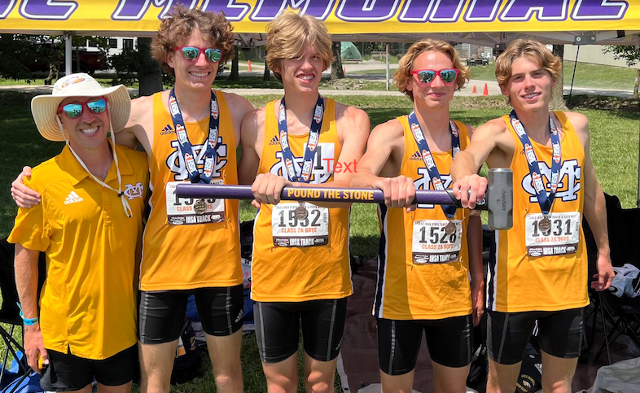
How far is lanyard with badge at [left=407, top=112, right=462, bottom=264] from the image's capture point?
2967mm

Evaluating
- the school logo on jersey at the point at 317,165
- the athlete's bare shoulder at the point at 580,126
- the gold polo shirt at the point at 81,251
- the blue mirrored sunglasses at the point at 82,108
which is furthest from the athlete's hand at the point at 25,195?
the athlete's bare shoulder at the point at 580,126

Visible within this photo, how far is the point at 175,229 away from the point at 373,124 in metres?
Result: 12.6

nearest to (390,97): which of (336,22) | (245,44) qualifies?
(245,44)

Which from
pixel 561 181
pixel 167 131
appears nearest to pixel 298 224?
pixel 167 131

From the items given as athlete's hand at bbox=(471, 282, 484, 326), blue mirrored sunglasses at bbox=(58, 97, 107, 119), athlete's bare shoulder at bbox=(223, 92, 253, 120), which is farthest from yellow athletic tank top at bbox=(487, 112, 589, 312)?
blue mirrored sunglasses at bbox=(58, 97, 107, 119)

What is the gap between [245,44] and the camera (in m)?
5.68

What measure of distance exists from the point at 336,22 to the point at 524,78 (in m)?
1.13

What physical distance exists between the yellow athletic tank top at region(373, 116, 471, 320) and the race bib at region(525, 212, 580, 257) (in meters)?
0.31

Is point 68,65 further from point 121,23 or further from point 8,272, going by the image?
point 8,272

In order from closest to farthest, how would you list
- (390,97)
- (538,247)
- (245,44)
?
(538,247) < (245,44) < (390,97)

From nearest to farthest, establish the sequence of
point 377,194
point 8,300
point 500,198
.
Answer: point 500,198 → point 377,194 → point 8,300

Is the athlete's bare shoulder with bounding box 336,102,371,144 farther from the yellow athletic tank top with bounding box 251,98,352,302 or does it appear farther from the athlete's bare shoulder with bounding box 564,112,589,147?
the athlete's bare shoulder with bounding box 564,112,589,147

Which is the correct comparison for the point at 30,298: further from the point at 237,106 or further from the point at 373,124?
the point at 373,124

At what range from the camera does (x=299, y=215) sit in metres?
3.02
